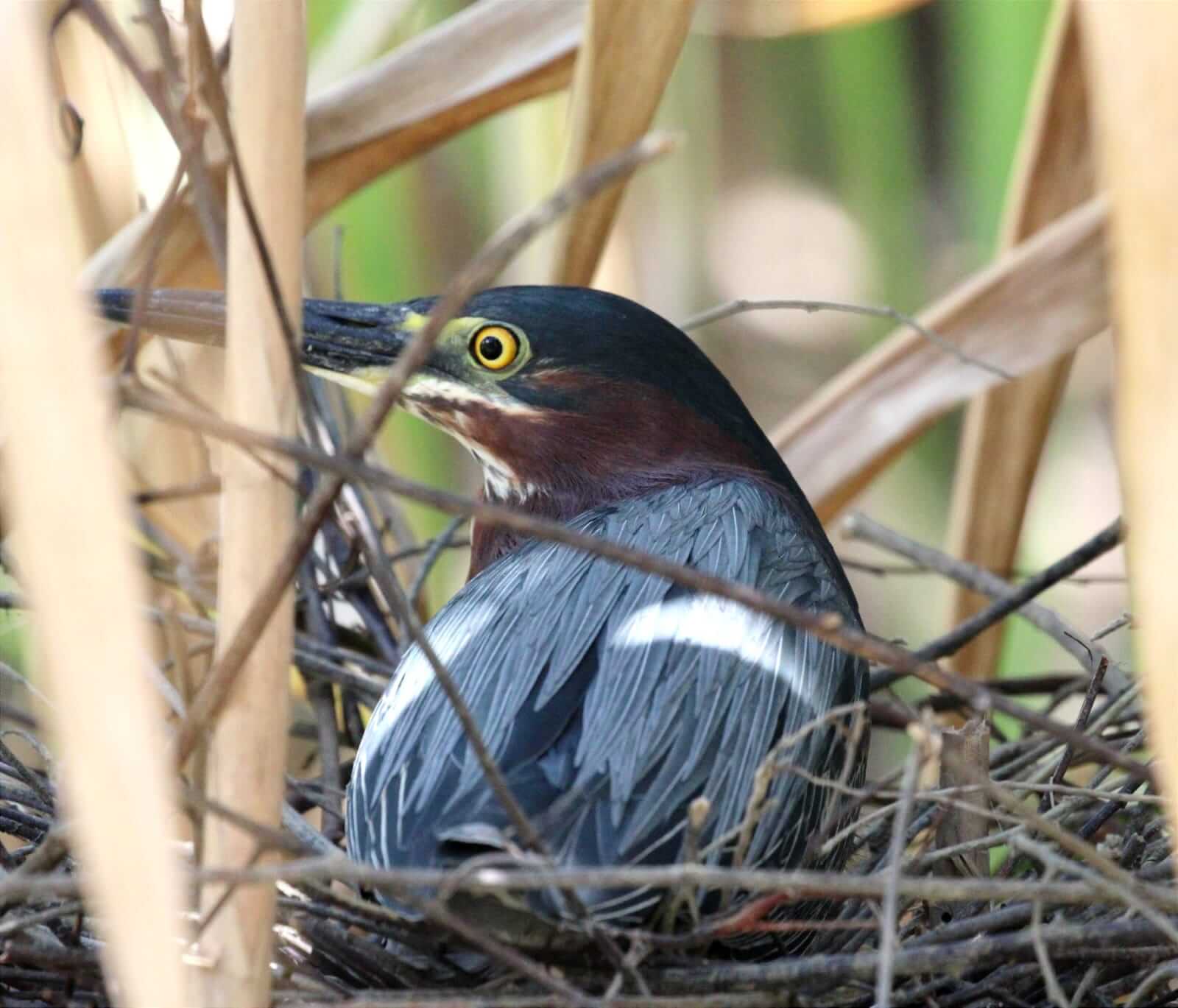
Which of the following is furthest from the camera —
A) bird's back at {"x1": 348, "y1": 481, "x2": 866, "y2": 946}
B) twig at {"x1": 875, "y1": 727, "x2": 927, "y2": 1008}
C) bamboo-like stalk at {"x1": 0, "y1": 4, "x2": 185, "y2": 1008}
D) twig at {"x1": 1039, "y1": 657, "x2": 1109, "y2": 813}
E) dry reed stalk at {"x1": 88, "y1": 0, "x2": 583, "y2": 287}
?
dry reed stalk at {"x1": 88, "y1": 0, "x2": 583, "y2": 287}

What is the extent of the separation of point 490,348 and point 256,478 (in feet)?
2.35

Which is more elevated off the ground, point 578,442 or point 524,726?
point 578,442

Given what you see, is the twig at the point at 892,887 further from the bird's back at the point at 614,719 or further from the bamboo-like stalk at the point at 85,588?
the bamboo-like stalk at the point at 85,588

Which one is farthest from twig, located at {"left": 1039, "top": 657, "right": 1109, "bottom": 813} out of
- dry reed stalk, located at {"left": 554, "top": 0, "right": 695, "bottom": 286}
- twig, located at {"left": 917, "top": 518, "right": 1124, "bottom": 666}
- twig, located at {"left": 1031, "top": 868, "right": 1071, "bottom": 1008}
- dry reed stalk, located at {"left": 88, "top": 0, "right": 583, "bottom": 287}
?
dry reed stalk, located at {"left": 88, "top": 0, "right": 583, "bottom": 287}

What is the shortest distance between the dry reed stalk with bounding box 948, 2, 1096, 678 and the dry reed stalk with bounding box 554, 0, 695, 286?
20.1 inches

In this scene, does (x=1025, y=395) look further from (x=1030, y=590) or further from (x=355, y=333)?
(x=355, y=333)

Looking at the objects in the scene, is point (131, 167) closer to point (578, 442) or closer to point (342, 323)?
point (342, 323)

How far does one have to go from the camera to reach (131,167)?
1.97 meters

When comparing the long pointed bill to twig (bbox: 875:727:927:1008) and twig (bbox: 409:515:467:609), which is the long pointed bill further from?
twig (bbox: 875:727:927:1008)

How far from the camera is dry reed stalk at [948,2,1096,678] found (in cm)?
196

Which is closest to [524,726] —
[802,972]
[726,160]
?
[802,972]

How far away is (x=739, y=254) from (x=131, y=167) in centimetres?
206

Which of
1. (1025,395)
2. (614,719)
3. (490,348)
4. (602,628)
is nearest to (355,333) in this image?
(490,348)

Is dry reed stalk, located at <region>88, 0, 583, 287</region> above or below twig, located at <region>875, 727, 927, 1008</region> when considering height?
above
